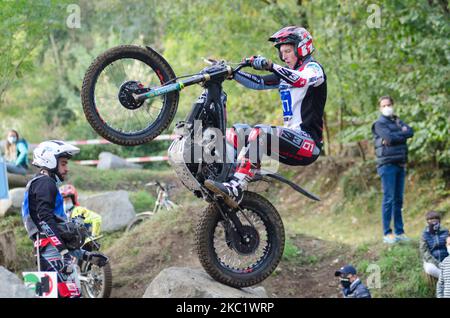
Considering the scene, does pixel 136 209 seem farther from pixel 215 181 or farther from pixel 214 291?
pixel 215 181

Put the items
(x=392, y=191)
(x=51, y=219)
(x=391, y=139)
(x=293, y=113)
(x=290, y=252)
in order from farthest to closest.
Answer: (x=290, y=252), (x=392, y=191), (x=391, y=139), (x=51, y=219), (x=293, y=113)

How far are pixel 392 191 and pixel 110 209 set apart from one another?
6.51 m

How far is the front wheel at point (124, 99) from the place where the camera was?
23.9 ft

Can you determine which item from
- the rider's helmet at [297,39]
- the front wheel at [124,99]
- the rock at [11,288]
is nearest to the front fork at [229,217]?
the front wheel at [124,99]

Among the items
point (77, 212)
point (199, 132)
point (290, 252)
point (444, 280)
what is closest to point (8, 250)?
point (77, 212)

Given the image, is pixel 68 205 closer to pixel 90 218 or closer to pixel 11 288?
pixel 90 218

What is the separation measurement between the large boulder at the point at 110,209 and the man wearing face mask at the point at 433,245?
720 centimetres

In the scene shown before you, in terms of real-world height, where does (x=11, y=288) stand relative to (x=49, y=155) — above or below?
below

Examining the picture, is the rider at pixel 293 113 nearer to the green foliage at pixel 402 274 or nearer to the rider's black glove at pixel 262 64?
the rider's black glove at pixel 262 64

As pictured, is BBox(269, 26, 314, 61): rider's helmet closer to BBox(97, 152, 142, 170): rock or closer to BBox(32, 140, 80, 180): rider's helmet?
BBox(32, 140, 80, 180): rider's helmet

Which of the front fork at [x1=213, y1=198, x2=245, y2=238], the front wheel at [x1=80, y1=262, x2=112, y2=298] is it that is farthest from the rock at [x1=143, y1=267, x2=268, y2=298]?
the front wheel at [x1=80, y1=262, x2=112, y2=298]

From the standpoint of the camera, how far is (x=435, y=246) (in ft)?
35.4

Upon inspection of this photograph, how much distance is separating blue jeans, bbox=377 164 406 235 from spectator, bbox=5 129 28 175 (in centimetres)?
834

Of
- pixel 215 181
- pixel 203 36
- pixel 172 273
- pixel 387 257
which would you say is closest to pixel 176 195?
pixel 203 36
